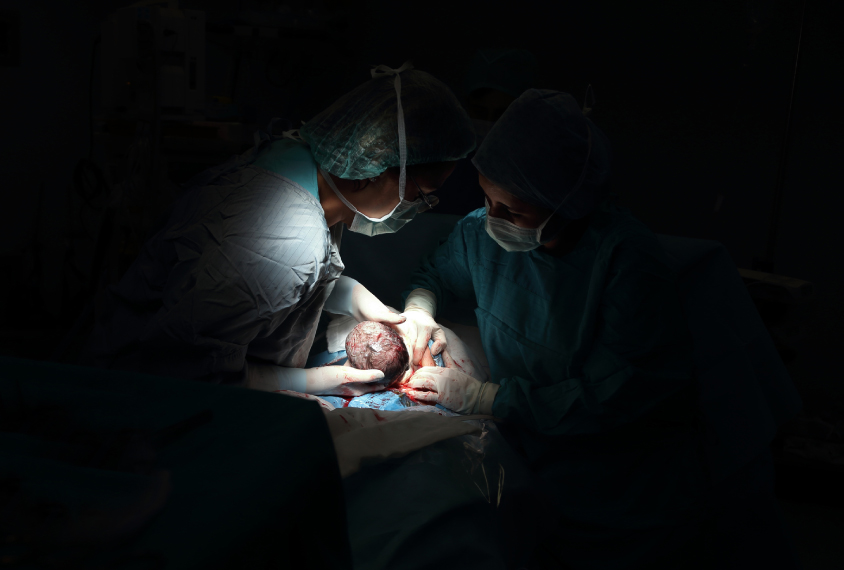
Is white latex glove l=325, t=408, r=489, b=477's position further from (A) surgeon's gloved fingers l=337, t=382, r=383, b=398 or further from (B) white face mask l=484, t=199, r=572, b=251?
(B) white face mask l=484, t=199, r=572, b=251

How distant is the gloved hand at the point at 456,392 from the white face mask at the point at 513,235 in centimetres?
51

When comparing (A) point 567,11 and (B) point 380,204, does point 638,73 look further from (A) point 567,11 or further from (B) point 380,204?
(B) point 380,204

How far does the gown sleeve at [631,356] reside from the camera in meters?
1.63

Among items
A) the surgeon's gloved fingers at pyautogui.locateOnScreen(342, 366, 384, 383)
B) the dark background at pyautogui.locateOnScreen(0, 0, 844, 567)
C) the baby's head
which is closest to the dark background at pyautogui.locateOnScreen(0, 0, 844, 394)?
the dark background at pyautogui.locateOnScreen(0, 0, 844, 567)

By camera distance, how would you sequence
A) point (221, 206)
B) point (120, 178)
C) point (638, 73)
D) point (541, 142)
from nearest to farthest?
point (221, 206) → point (541, 142) → point (120, 178) → point (638, 73)

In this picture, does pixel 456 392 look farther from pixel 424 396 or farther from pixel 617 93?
pixel 617 93

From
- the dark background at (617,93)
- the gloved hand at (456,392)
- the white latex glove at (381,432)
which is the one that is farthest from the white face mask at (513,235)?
the dark background at (617,93)

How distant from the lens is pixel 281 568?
0.61 metres

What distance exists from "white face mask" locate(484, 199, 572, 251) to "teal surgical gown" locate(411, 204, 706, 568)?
4.1 inches

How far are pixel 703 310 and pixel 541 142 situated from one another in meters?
0.81

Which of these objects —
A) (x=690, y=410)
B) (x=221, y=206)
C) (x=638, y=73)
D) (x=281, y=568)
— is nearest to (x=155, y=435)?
(x=281, y=568)

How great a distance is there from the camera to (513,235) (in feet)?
6.15

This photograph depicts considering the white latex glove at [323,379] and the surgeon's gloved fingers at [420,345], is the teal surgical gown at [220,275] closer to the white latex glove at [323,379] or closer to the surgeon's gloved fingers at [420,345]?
the white latex glove at [323,379]

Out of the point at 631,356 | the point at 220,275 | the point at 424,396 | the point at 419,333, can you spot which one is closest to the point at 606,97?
the point at 419,333
